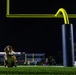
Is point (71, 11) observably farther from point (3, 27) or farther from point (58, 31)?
point (3, 27)

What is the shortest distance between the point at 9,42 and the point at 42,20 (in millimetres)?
3059

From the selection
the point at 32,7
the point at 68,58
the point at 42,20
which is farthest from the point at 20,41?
the point at 68,58

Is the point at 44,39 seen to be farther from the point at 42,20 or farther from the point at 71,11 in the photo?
the point at 71,11

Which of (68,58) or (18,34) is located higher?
(18,34)

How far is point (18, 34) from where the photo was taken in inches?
887

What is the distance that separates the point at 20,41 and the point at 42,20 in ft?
7.88

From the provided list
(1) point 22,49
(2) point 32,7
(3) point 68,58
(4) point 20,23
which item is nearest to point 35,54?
(1) point 22,49

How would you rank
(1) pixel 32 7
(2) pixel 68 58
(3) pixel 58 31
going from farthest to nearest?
1. (3) pixel 58 31
2. (1) pixel 32 7
3. (2) pixel 68 58

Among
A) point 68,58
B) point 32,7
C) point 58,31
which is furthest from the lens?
point 58,31

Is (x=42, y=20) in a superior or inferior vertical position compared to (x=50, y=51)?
superior

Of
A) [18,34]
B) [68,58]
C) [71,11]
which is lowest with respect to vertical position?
[68,58]

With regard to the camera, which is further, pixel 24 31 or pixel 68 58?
pixel 24 31

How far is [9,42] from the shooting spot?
2181 cm

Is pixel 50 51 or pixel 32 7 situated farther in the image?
pixel 50 51
